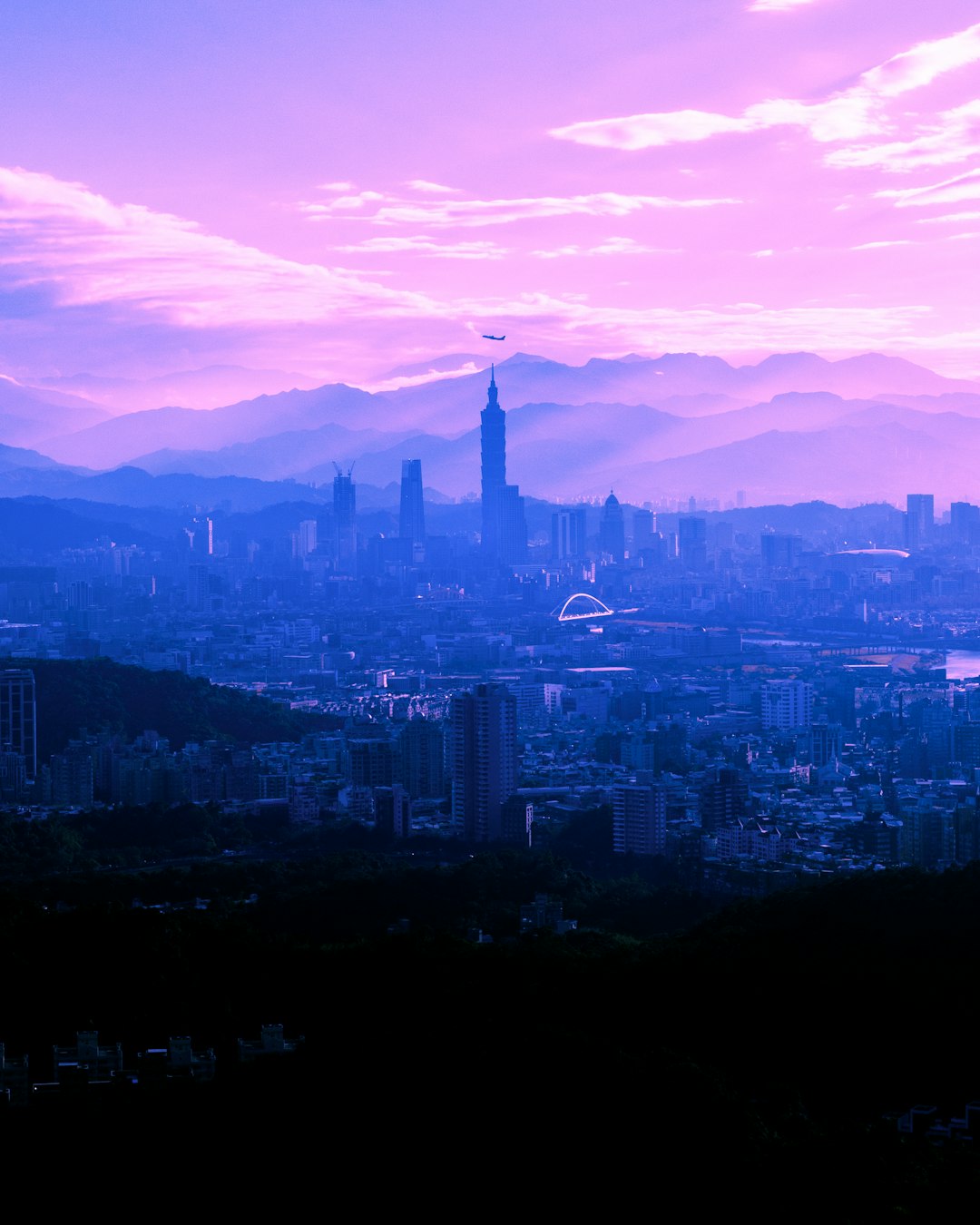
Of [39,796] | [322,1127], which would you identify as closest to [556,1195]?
[322,1127]

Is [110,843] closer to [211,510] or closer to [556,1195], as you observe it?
[556,1195]

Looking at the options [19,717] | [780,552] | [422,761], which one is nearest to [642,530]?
[780,552]

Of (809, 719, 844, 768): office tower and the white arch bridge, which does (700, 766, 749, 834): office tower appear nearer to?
(809, 719, 844, 768): office tower

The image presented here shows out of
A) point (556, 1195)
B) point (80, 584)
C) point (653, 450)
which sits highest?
point (653, 450)

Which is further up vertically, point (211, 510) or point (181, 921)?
point (211, 510)

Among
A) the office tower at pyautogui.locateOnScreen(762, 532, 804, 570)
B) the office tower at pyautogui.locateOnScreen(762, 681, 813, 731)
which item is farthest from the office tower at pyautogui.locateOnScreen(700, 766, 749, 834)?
the office tower at pyautogui.locateOnScreen(762, 532, 804, 570)

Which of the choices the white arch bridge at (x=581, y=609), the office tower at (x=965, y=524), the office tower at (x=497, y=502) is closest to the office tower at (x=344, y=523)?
the office tower at (x=497, y=502)

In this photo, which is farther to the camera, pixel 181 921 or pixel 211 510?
pixel 211 510
